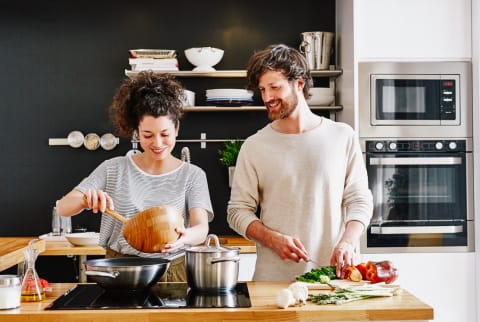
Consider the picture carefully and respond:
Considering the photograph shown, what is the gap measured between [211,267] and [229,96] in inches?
86.9

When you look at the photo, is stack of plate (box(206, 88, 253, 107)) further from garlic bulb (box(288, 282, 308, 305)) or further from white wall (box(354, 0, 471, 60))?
garlic bulb (box(288, 282, 308, 305))

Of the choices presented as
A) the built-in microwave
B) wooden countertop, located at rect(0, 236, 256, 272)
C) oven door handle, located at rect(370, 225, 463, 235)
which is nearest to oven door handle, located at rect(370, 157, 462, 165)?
the built-in microwave

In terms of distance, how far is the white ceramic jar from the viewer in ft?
6.58

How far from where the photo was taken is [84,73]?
452 cm

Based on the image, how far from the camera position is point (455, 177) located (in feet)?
13.0

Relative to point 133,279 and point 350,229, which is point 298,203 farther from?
point 133,279

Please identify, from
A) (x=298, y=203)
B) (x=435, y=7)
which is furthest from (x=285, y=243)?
(x=435, y=7)

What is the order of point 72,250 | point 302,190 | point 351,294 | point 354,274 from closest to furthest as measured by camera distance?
point 351,294 < point 354,274 < point 302,190 < point 72,250

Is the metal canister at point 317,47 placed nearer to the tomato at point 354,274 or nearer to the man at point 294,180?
the man at point 294,180

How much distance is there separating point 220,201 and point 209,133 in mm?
458

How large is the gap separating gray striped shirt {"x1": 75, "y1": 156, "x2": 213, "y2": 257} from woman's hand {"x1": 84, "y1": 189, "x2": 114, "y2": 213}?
0.18 metres

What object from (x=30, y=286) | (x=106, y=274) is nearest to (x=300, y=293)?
(x=106, y=274)

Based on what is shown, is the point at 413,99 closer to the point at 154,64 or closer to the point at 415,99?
the point at 415,99

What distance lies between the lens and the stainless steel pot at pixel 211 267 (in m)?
2.16
